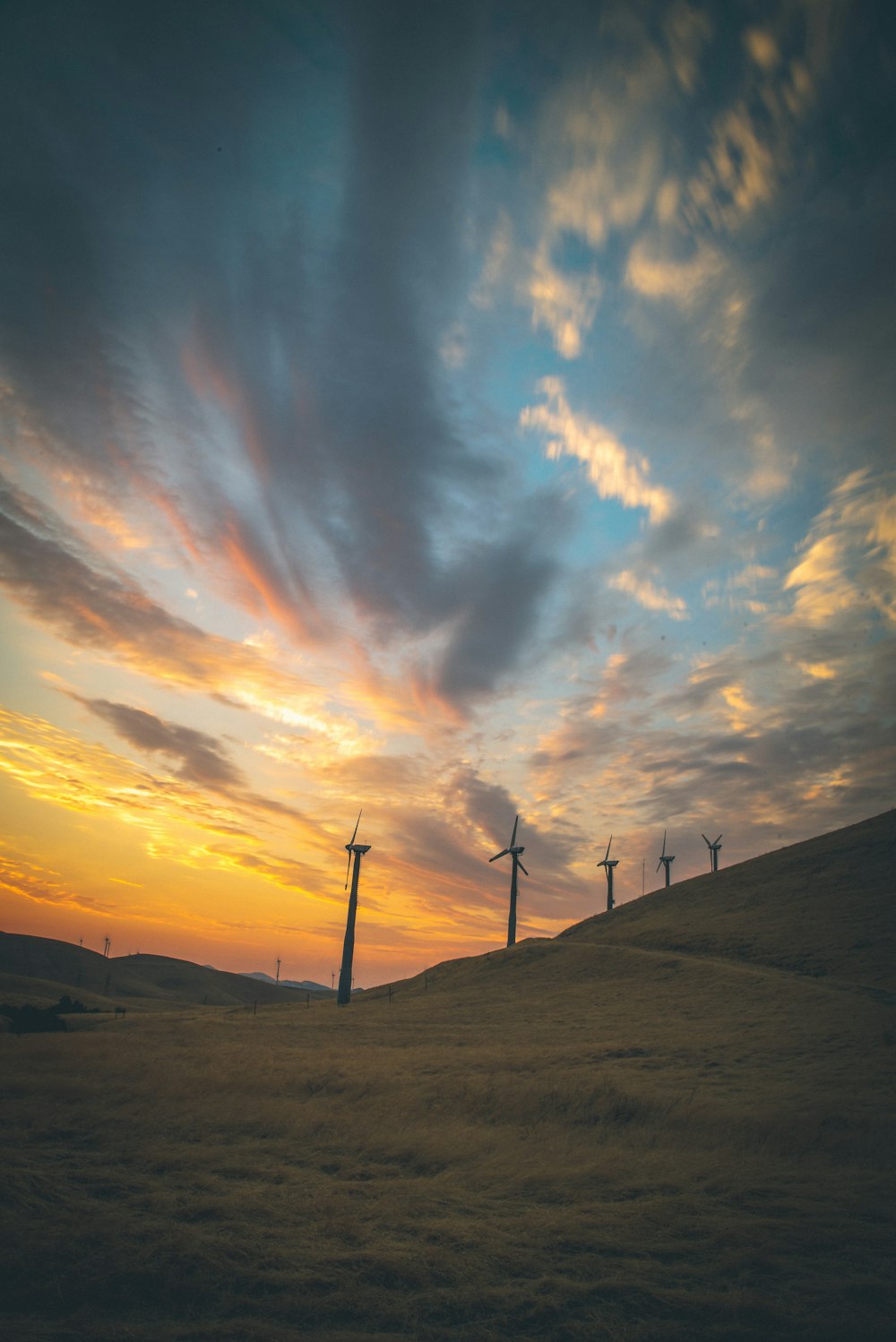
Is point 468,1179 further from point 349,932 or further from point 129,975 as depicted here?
point 129,975

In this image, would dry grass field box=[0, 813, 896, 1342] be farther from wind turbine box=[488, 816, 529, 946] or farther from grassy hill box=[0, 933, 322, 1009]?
grassy hill box=[0, 933, 322, 1009]

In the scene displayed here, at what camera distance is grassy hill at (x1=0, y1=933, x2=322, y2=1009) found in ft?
434

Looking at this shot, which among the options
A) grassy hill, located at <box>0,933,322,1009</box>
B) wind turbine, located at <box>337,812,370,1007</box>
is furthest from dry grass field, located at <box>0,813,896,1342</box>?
grassy hill, located at <box>0,933,322,1009</box>

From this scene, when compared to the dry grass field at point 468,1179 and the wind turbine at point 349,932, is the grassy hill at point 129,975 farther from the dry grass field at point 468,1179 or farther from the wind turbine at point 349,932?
the dry grass field at point 468,1179

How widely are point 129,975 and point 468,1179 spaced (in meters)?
161

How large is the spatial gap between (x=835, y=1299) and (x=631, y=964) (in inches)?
1664

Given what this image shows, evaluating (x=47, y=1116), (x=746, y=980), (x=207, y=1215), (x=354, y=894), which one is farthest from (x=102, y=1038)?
(x=354, y=894)

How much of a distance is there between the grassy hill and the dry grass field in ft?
368

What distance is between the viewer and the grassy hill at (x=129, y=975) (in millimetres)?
132375

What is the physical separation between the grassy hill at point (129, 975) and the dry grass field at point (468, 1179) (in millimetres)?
112215

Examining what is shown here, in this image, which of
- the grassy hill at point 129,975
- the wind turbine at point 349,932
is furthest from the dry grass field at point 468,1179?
the grassy hill at point 129,975

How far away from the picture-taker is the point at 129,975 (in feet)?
481

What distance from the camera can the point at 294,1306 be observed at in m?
8.23

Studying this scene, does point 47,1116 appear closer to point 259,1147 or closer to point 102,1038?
point 259,1147
